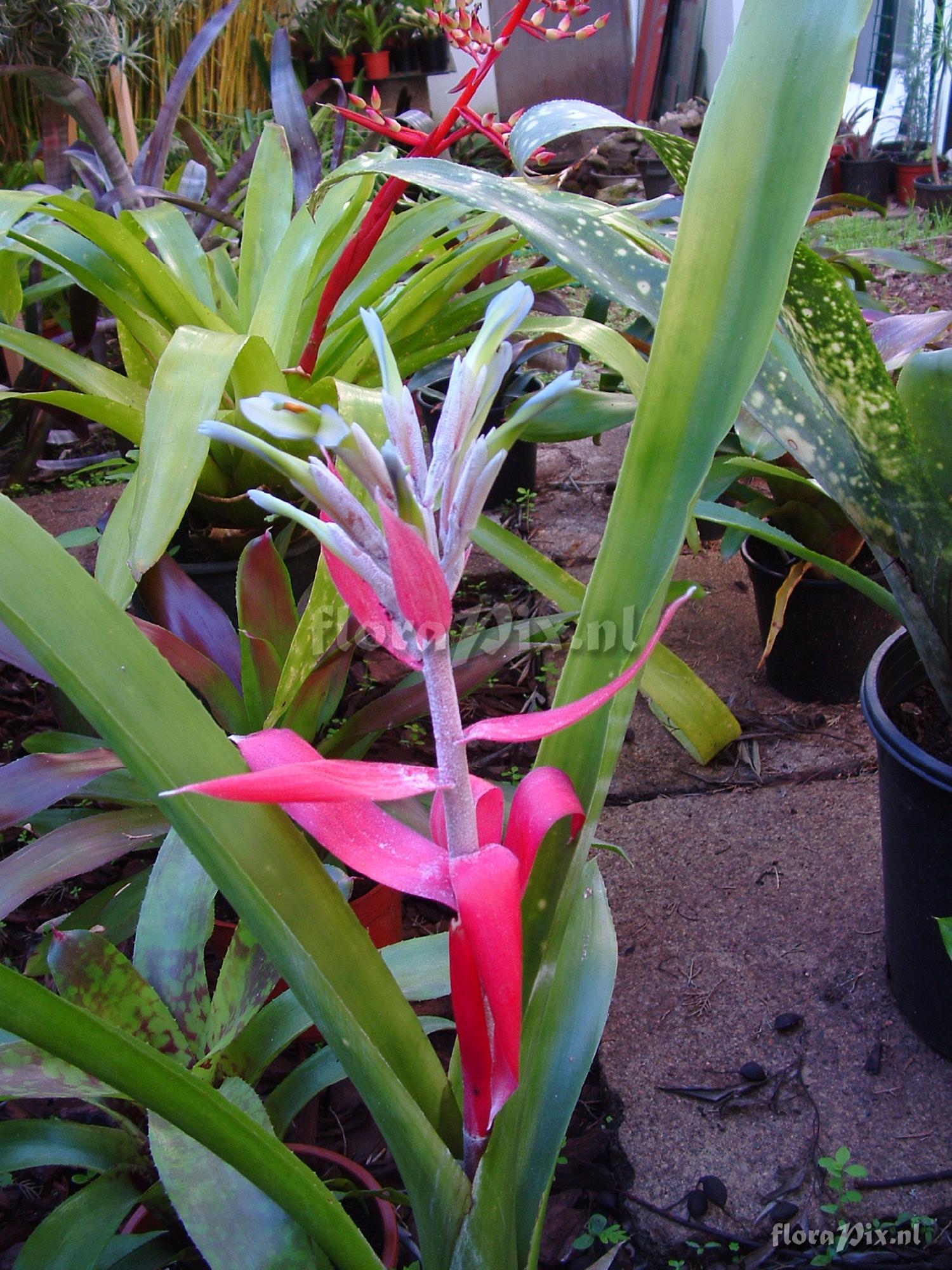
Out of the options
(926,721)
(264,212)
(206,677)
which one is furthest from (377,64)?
(926,721)

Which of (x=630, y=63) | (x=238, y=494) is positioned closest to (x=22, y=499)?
(x=238, y=494)

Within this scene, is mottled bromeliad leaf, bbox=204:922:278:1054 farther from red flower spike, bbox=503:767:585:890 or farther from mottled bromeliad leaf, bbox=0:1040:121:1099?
red flower spike, bbox=503:767:585:890

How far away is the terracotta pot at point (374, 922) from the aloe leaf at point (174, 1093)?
0.45 m

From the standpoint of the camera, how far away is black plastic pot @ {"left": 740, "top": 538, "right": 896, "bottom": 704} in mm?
1393

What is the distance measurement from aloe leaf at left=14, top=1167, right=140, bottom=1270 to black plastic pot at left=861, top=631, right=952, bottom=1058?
71 cm

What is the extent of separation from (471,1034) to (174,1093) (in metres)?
0.14

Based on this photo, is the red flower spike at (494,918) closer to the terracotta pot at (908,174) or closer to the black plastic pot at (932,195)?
the black plastic pot at (932,195)

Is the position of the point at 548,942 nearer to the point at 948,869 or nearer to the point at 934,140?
the point at 948,869

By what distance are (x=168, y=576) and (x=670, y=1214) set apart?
81 cm

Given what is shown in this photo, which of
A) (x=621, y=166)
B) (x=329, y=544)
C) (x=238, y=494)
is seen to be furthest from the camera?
(x=621, y=166)

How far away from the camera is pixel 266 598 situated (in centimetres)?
95

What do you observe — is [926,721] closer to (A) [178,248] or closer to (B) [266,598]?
(B) [266,598]

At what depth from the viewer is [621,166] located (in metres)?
5.14

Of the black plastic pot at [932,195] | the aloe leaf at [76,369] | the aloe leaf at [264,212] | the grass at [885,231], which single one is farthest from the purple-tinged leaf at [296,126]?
the black plastic pot at [932,195]
